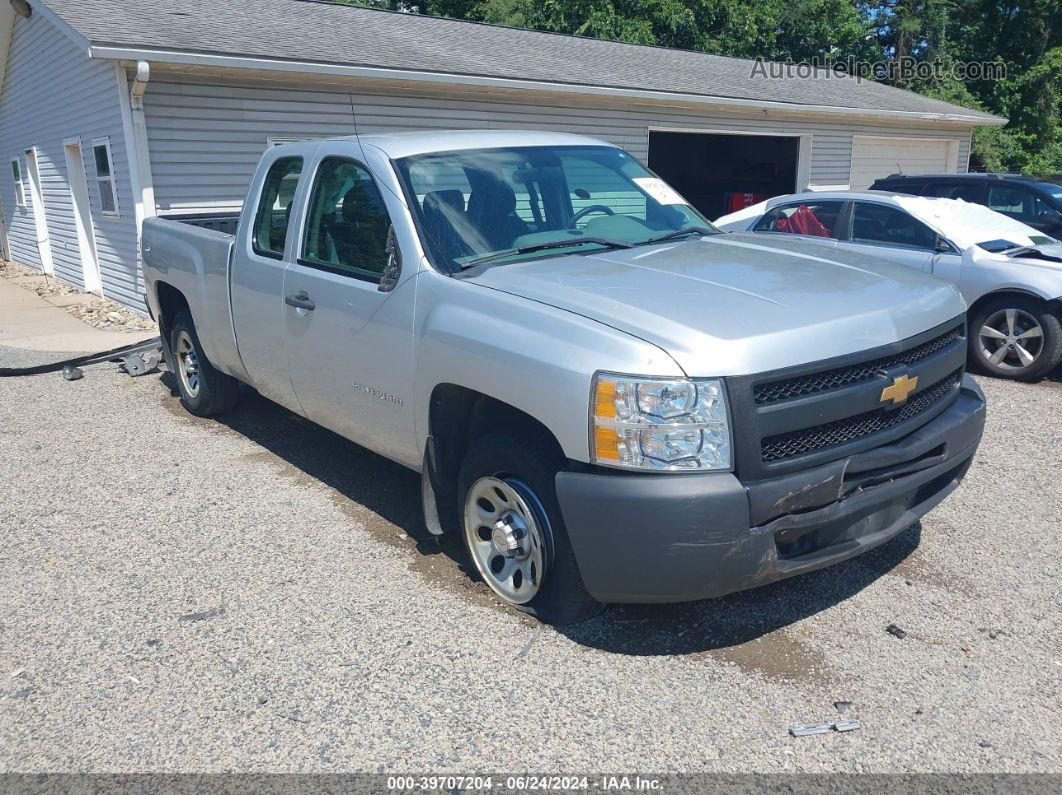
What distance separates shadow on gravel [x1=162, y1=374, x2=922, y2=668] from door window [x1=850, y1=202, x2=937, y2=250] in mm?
4483

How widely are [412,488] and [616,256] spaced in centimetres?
201

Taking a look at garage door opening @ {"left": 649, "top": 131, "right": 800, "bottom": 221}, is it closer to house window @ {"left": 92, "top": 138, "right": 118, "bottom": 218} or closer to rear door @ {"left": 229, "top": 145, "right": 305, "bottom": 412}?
house window @ {"left": 92, "top": 138, "right": 118, "bottom": 218}

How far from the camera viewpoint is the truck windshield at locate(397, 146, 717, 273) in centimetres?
409

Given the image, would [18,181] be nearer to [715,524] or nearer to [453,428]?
[453,428]

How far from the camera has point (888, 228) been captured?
27.4 ft

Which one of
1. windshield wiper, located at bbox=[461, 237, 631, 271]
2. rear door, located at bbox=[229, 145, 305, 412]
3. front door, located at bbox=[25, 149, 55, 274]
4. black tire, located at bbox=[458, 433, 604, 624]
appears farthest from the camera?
front door, located at bbox=[25, 149, 55, 274]

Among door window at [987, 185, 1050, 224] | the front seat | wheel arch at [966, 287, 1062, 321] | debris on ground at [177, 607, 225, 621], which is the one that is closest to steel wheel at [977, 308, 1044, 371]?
wheel arch at [966, 287, 1062, 321]

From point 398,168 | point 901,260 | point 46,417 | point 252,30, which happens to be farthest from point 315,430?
point 252,30

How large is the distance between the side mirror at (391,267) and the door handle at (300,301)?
65 centimetres

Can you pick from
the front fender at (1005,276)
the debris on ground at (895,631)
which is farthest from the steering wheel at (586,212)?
the front fender at (1005,276)

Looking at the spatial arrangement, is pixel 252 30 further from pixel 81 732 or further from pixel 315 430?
pixel 81 732

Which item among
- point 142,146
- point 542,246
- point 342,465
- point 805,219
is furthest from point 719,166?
point 542,246

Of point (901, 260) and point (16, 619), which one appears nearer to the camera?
point (16, 619)

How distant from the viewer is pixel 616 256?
162 inches
